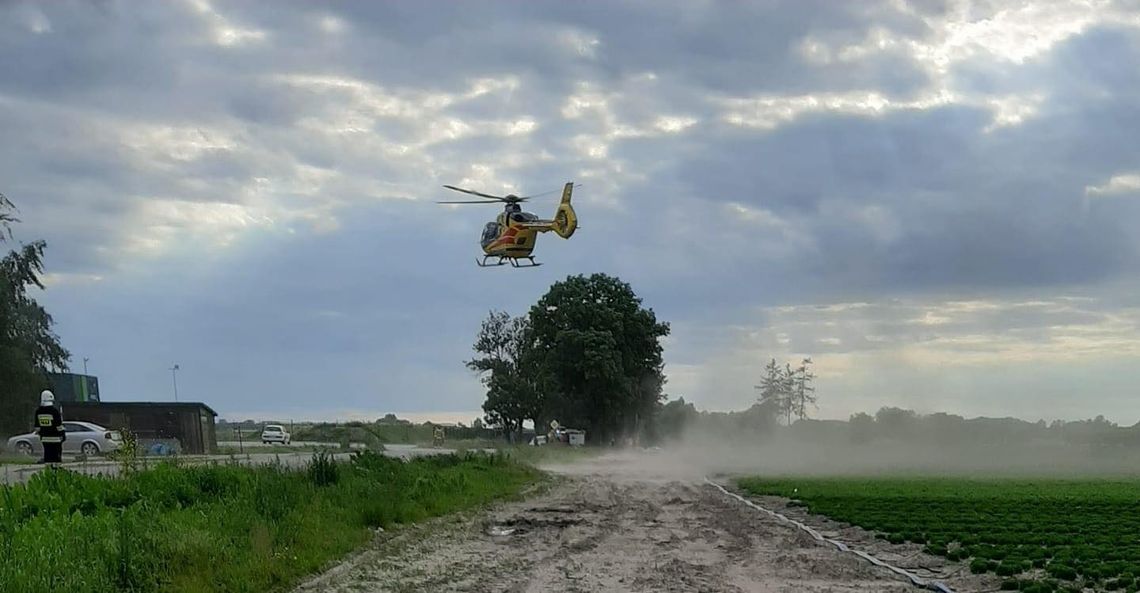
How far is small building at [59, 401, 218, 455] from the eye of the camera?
45.6 m

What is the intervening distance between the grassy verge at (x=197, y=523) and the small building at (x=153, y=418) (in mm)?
27784

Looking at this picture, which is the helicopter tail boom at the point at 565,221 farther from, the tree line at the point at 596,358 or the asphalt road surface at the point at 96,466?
the tree line at the point at 596,358

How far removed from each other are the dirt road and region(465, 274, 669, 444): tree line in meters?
58.7

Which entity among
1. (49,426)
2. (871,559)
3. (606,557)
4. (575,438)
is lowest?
(575,438)

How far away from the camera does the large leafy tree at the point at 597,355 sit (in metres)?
82.6

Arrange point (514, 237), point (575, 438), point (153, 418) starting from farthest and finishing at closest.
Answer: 1. point (575, 438)
2. point (153, 418)
3. point (514, 237)

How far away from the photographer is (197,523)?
13023 mm

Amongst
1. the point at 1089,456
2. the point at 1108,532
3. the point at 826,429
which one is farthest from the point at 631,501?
the point at 826,429

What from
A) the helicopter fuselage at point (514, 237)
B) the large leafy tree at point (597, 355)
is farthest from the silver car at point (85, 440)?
the large leafy tree at point (597, 355)

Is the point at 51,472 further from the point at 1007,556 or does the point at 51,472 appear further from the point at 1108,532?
the point at 1108,532

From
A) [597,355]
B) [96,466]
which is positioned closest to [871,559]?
[96,466]

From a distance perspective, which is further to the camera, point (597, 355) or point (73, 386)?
point (597, 355)

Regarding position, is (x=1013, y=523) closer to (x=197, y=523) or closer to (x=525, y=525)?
(x=525, y=525)

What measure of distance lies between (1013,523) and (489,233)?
27790 mm
